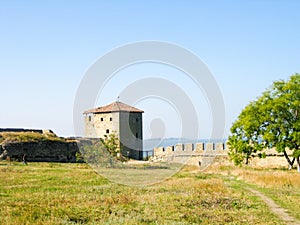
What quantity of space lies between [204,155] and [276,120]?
12.7 meters

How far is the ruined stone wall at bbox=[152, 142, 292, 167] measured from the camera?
37.3 metres

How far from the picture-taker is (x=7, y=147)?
38938 millimetres

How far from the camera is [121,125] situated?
52344 millimetres

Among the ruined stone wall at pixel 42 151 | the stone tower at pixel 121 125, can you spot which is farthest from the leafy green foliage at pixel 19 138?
the stone tower at pixel 121 125

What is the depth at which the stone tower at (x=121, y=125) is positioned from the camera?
52.3 metres

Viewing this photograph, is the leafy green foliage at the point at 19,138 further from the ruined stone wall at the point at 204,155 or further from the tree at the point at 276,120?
the tree at the point at 276,120

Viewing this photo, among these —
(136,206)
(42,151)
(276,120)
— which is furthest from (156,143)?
(136,206)

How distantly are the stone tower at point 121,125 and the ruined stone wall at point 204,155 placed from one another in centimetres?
593

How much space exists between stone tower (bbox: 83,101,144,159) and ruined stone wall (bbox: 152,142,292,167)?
5925mm

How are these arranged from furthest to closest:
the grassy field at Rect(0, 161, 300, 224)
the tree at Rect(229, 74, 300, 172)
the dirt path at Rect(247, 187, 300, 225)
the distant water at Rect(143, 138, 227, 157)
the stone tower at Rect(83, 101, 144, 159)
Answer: the stone tower at Rect(83, 101, 144, 159), the distant water at Rect(143, 138, 227, 157), the tree at Rect(229, 74, 300, 172), the dirt path at Rect(247, 187, 300, 225), the grassy field at Rect(0, 161, 300, 224)

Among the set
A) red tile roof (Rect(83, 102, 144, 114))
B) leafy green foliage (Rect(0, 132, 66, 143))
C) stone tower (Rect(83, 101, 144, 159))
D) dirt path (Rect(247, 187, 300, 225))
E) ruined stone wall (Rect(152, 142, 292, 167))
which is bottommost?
dirt path (Rect(247, 187, 300, 225))

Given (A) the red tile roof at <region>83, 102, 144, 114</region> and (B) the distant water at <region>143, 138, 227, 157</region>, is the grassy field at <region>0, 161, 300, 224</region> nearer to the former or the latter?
(B) the distant water at <region>143, 138, 227, 157</region>

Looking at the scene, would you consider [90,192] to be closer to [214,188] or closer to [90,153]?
[214,188]

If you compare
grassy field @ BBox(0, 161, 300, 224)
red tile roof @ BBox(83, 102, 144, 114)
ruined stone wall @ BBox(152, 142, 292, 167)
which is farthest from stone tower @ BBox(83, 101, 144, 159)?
grassy field @ BBox(0, 161, 300, 224)
